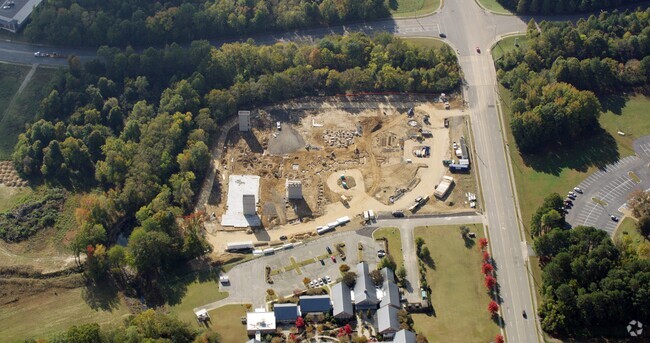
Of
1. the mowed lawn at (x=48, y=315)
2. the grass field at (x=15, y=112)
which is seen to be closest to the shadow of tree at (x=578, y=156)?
the mowed lawn at (x=48, y=315)

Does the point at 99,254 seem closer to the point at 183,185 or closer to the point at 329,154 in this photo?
the point at 183,185

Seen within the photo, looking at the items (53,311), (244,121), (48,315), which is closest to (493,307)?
(244,121)

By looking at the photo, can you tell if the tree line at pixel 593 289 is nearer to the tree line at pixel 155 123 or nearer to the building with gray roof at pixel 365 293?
the building with gray roof at pixel 365 293

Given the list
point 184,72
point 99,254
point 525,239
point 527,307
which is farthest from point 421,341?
point 184,72

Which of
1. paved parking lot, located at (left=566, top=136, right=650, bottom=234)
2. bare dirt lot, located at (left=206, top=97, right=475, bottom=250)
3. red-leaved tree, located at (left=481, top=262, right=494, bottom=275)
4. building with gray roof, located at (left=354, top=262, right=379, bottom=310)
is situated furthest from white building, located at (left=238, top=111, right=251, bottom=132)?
paved parking lot, located at (left=566, top=136, right=650, bottom=234)

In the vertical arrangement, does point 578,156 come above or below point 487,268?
above

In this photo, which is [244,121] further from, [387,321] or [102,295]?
[387,321]
